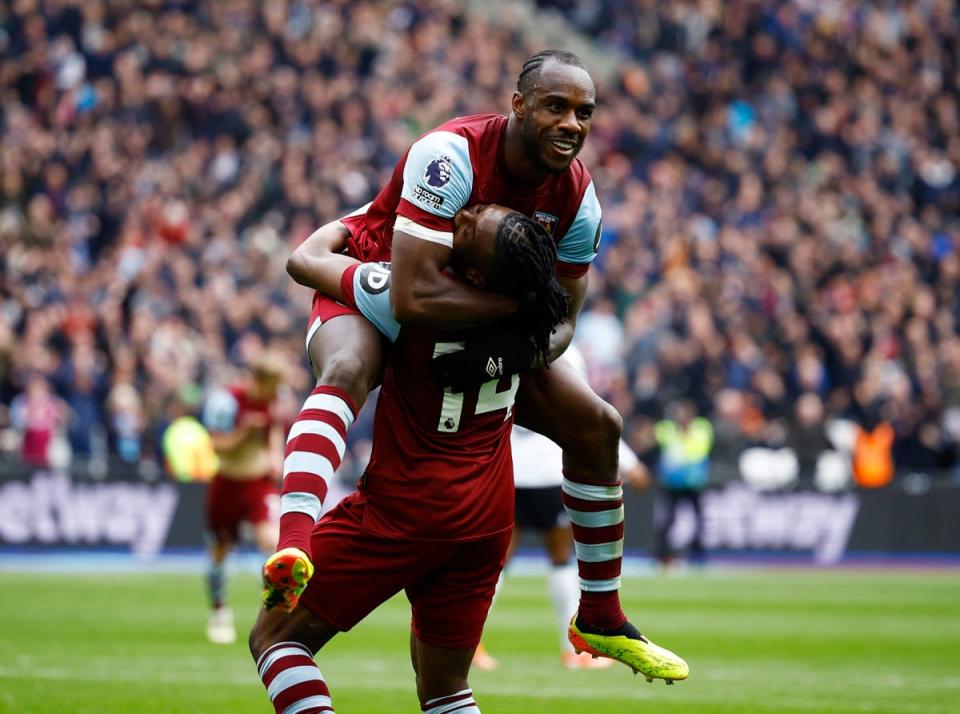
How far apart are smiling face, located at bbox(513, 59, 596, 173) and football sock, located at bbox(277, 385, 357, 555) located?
107 centimetres

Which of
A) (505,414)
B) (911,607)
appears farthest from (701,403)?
(505,414)

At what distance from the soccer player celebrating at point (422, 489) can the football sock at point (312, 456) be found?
0.33 metres

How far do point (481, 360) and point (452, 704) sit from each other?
1301mm

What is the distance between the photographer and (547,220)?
5793mm

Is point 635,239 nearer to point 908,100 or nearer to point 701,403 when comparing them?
point 701,403

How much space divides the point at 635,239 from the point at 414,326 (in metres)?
18.9

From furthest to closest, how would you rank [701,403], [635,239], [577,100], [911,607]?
[635,239], [701,403], [911,607], [577,100]

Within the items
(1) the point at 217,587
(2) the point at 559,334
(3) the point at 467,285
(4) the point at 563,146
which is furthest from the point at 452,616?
(1) the point at 217,587

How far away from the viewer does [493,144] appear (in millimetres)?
5672

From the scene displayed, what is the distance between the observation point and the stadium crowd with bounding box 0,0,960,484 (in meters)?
21.3

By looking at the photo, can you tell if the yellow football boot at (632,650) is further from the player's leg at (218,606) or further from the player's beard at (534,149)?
the player's leg at (218,606)

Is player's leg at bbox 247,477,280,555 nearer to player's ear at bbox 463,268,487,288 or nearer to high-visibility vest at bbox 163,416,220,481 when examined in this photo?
high-visibility vest at bbox 163,416,220,481

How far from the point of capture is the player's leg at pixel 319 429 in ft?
16.2

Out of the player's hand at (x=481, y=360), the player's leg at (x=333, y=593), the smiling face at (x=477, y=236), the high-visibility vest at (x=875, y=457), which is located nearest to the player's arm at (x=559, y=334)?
the player's hand at (x=481, y=360)
